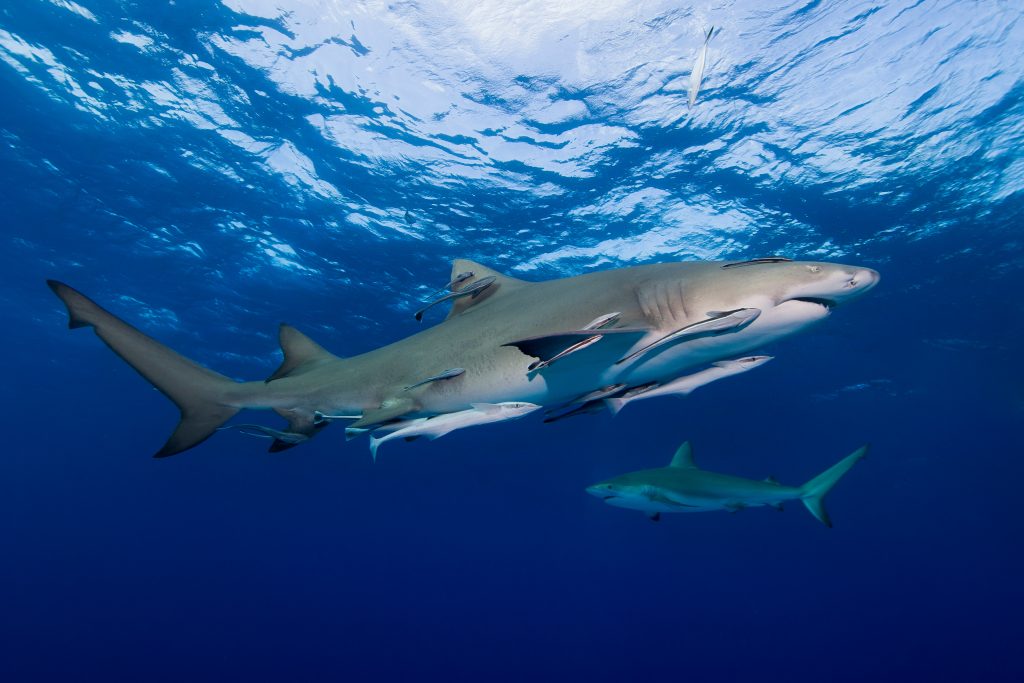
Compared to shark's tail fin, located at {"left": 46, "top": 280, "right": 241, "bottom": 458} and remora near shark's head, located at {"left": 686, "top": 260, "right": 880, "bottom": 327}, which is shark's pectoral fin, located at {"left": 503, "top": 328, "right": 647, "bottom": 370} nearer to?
remora near shark's head, located at {"left": 686, "top": 260, "right": 880, "bottom": 327}

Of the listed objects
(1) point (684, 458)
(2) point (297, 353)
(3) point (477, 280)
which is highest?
(3) point (477, 280)

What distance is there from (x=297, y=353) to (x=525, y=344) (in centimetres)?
301

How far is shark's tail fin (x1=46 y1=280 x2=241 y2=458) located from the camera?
11.4 feet

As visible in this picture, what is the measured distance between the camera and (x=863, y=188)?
13.5 meters

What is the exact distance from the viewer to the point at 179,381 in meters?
3.82

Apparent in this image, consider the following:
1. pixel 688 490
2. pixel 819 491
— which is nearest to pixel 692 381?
pixel 688 490

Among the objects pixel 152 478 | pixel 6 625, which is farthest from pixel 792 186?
pixel 6 625

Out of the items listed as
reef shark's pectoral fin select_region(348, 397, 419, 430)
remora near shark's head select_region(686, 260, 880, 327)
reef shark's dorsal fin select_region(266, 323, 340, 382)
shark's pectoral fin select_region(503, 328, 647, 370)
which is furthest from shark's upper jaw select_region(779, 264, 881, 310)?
reef shark's dorsal fin select_region(266, 323, 340, 382)

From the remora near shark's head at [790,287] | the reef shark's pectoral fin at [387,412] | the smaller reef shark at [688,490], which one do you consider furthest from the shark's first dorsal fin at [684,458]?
the remora near shark's head at [790,287]

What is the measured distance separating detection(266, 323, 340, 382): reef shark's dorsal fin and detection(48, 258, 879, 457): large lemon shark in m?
0.01

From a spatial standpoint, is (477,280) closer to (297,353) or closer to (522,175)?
(297,353)

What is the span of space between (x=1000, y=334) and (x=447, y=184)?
23.6m

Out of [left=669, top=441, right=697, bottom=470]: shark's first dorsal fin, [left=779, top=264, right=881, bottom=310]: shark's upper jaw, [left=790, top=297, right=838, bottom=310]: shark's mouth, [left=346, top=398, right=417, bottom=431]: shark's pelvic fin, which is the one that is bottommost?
[left=669, top=441, right=697, bottom=470]: shark's first dorsal fin

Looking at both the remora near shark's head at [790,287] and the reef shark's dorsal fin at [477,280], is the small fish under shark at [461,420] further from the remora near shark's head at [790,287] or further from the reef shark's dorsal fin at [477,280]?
the reef shark's dorsal fin at [477,280]
